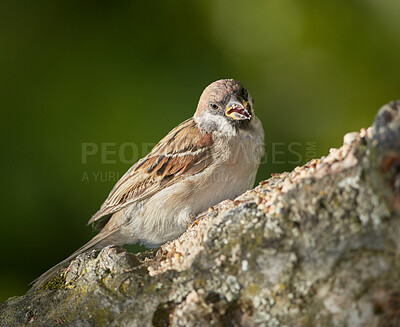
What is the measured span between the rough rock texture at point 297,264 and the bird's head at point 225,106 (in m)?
1.34

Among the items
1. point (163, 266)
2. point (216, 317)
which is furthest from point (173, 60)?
point (216, 317)

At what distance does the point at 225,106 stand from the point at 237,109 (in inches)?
3.0

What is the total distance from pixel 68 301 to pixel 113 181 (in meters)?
1.59

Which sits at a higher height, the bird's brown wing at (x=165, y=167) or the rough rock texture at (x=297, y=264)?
the bird's brown wing at (x=165, y=167)

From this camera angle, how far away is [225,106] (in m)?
2.89

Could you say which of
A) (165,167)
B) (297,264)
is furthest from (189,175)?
(297,264)

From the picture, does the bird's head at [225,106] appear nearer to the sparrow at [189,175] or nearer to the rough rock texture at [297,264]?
the sparrow at [189,175]

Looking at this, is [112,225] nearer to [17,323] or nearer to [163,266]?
[17,323]

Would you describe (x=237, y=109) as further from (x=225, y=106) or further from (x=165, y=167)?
(x=165, y=167)

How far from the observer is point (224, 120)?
291cm

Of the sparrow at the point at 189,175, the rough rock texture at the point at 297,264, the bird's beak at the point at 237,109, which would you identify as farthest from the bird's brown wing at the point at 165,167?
the rough rock texture at the point at 297,264

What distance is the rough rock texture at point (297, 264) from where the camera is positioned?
1.29 metres

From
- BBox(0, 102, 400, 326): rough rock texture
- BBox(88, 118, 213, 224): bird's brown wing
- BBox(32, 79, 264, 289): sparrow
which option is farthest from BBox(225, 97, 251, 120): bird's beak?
BBox(0, 102, 400, 326): rough rock texture

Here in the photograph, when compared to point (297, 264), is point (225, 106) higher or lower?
higher
